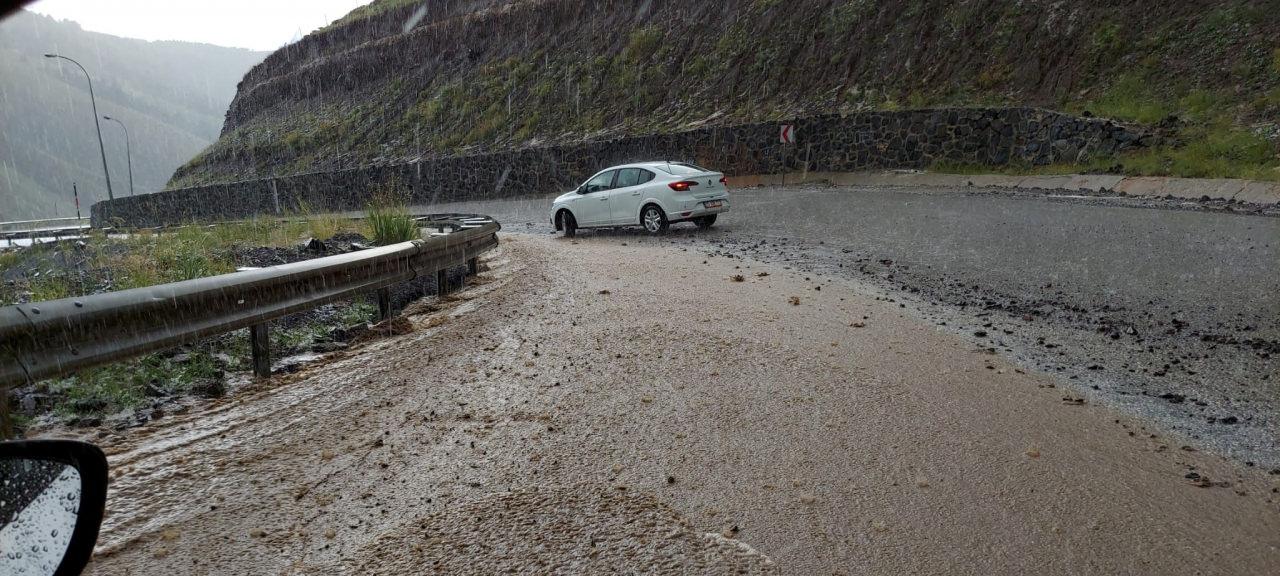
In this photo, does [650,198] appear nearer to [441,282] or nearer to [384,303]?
[441,282]

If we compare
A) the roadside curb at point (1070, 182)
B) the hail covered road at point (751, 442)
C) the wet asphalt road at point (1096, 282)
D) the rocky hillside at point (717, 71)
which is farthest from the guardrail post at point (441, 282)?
the rocky hillside at point (717, 71)

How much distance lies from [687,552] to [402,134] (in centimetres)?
5051

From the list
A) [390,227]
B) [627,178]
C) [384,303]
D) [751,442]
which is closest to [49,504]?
[751,442]

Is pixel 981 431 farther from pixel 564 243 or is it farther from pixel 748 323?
pixel 564 243

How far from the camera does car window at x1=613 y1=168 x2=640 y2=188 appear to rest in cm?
1675

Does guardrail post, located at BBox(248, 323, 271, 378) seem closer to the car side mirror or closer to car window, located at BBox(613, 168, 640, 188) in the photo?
the car side mirror

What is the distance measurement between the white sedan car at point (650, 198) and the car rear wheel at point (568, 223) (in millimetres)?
25

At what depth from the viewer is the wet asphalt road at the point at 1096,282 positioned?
525 centimetres

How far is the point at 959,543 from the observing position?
308 cm

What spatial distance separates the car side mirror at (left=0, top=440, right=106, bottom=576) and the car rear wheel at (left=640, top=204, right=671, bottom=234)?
1494 centimetres

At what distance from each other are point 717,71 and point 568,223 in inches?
868

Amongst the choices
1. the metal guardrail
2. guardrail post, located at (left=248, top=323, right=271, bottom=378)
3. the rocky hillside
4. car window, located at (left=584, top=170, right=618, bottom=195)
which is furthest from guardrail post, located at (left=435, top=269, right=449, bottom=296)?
the rocky hillside

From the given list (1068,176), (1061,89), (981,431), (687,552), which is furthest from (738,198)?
(687,552)

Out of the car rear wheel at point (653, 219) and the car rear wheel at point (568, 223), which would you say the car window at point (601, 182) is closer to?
the car rear wheel at point (568, 223)
